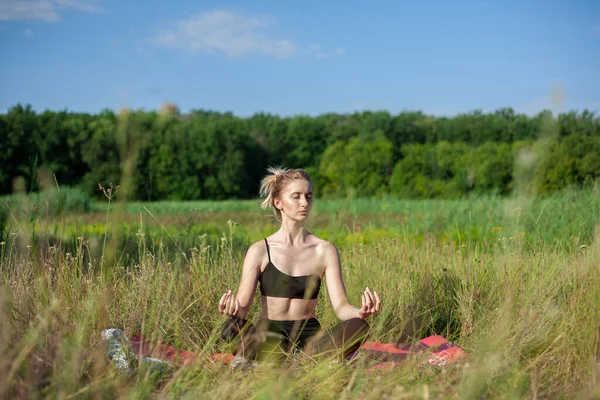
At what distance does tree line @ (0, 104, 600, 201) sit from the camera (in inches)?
1400

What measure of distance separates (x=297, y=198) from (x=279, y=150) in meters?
49.6

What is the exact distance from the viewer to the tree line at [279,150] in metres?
35.6

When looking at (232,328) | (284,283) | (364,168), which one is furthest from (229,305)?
(364,168)

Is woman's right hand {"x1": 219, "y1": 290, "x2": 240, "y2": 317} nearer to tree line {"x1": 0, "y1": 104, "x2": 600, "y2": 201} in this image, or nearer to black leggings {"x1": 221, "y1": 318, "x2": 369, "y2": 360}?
black leggings {"x1": 221, "y1": 318, "x2": 369, "y2": 360}

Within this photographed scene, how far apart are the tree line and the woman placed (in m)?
25.7

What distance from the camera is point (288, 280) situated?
3461 millimetres

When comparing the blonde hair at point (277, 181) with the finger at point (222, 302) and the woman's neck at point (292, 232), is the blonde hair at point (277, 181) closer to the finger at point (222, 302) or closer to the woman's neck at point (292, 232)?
the woman's neck at point (292, 232)

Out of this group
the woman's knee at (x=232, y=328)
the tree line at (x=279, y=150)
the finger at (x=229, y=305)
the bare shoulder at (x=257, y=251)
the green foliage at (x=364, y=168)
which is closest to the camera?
the finger at (x=229, y=305)

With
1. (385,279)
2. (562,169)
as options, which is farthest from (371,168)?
(385,279)

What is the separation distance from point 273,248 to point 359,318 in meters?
0.65

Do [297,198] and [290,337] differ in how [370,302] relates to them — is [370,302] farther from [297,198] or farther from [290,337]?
[297,198]

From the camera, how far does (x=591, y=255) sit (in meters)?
4.40

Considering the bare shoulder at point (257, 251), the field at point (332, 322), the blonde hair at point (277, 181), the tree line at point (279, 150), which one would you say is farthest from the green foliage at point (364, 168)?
the bare shoulder at point (257, 251)

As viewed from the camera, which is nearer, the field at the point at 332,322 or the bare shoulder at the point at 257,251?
the field at the point at 332,322
